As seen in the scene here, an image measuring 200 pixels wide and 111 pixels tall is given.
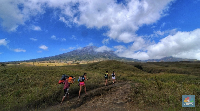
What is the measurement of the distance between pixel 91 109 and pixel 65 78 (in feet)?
14.6

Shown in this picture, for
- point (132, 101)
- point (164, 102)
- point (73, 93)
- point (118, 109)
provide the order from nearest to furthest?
point (118, 109) < point (164, 102) < point (132, 101) < point (73, 93)

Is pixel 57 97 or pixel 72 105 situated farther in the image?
pixel 57 97

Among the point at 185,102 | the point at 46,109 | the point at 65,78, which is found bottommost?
the point at 46,109

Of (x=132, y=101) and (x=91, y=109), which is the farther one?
(x=132, y=101)

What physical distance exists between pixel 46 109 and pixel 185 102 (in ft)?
36.6

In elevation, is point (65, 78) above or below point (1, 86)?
above

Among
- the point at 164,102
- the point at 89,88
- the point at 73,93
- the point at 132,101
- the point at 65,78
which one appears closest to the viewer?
the point at 164,102

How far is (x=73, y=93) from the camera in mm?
12844

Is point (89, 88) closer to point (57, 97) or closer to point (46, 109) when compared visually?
point (57, 97)

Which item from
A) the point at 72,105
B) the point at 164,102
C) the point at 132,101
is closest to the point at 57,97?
the point at 72,105

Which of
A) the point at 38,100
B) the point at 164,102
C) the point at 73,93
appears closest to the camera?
the point at 164,102

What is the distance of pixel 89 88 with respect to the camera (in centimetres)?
1502

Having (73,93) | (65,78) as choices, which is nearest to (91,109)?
(65,78)

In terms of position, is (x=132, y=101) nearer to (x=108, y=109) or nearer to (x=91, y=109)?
(x=108, y=109)
